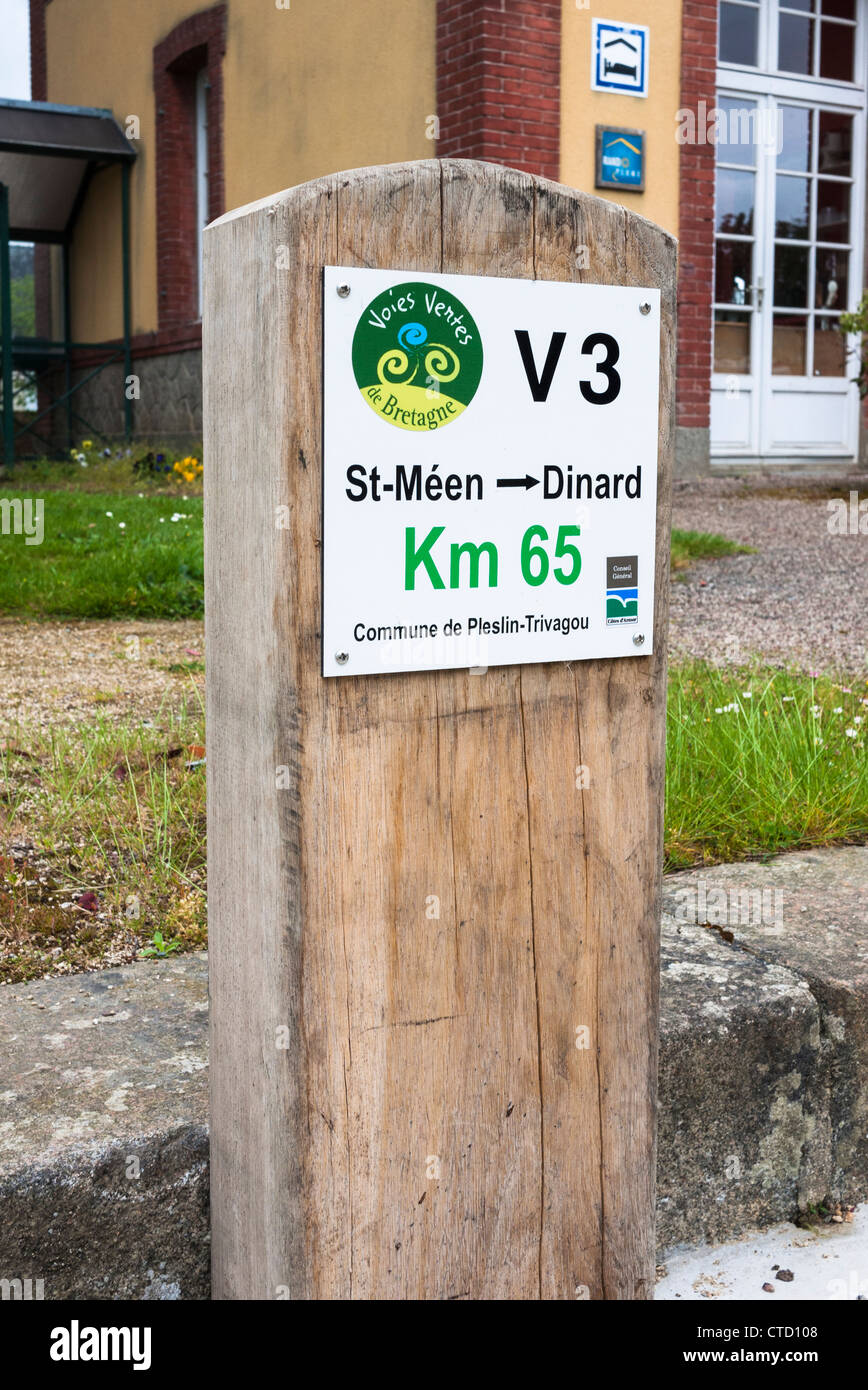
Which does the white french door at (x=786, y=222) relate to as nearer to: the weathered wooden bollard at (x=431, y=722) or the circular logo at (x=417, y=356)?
the weathered wooden bollard at (x=431, y=722)

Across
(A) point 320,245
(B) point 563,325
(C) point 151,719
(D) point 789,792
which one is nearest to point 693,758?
(D) point 789,792

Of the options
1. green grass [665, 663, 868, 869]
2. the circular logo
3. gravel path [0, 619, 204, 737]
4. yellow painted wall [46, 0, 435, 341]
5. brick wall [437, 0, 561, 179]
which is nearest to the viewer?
the circular logo

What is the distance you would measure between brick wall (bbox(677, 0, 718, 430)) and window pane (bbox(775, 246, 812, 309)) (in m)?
1.29

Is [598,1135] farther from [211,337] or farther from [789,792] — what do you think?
[789,792]

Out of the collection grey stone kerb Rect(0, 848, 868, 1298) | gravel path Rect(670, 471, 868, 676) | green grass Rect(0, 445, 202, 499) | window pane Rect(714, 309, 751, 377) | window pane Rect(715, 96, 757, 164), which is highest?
window pane Rect(715, 96, 757, 164)

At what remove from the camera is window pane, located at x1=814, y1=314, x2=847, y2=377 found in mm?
11297

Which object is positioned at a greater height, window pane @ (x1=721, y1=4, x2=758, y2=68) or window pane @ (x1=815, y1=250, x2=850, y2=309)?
window pane @ (x1=721, y1=4, x2=758, y2=68)

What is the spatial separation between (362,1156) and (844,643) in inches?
146

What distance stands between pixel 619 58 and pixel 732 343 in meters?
2.46

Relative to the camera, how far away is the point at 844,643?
15.7 feet

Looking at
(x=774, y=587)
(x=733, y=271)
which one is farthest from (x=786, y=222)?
(x=774, y=587)

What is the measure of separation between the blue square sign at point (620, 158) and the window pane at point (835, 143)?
7.78 ft

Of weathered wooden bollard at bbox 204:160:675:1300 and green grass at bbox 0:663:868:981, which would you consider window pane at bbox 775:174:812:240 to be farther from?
weathered wooden bollard at bbox 204:160:675:1300

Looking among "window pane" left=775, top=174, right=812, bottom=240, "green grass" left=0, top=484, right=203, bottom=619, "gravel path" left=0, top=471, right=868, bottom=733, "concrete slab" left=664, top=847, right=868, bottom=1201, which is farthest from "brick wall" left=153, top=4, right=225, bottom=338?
"concrete slab" left=664, top=847, right=868, bottom=1201
